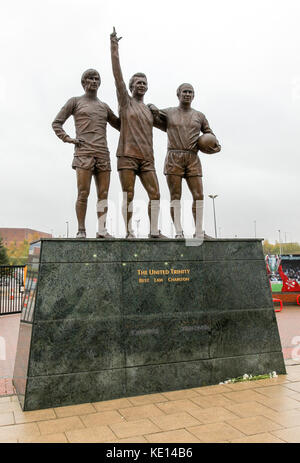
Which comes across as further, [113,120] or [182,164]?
[182,164]

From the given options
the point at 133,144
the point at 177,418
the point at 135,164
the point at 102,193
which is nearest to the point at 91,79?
the point at 133,144

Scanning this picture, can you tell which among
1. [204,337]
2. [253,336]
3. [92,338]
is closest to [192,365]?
[204,337]

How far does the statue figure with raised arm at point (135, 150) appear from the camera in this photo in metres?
5.77

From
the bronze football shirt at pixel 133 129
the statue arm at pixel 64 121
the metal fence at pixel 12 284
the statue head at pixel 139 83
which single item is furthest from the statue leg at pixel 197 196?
the metal fence at pixel 12 284

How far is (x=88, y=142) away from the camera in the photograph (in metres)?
5.54

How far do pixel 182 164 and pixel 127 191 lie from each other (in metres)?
1.02

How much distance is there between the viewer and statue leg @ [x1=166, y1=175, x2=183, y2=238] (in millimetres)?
6109

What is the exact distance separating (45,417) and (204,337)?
7.54 feet

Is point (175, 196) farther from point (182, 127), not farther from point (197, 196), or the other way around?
point (182, 127)

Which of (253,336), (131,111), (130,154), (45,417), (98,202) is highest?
(131,111)

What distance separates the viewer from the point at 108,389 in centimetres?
477

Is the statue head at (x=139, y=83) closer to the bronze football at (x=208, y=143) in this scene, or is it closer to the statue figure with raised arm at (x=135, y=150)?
the statue figure with raised arm at (x=135, y=150)

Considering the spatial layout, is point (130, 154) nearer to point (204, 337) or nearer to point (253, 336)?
point (204, 337)

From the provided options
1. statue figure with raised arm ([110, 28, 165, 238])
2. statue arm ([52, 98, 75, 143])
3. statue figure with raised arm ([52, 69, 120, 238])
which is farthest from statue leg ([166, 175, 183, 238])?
statue arm ([52, 98, 75, 143])
